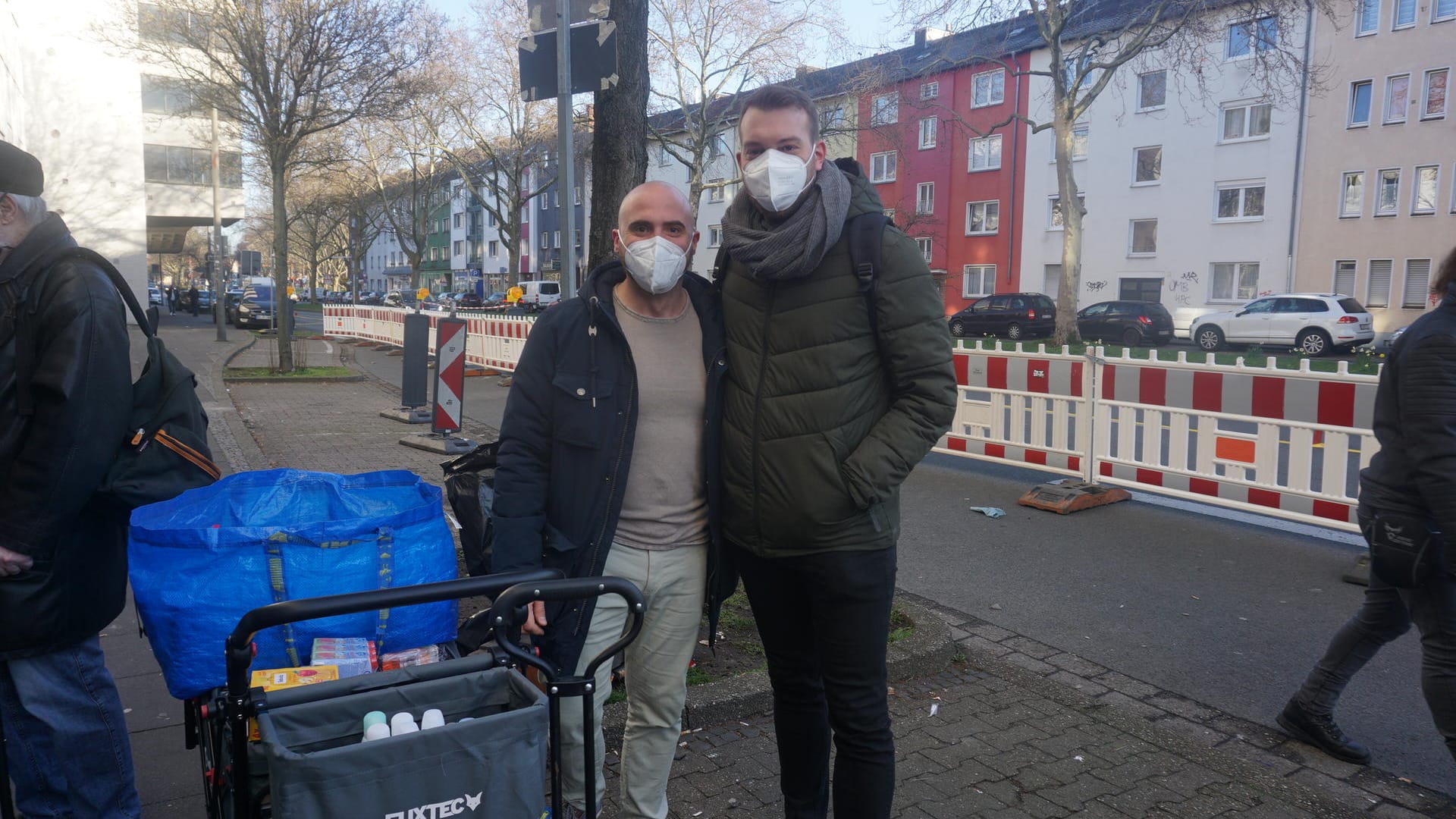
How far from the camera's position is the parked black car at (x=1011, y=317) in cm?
3544

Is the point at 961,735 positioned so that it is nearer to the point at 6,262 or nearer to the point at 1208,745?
the point at 1208,745

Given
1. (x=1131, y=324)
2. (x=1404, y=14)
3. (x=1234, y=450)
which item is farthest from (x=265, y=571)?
(x=1404, y=14)

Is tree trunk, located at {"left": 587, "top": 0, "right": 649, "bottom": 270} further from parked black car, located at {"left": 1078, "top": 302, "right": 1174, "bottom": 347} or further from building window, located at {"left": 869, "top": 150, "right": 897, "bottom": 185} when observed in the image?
building window, located at {"left": 869, "top": 150, "right": 897, "bottom": 185}

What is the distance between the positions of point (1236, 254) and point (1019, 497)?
1254 inches

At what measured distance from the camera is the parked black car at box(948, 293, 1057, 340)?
35438 mm

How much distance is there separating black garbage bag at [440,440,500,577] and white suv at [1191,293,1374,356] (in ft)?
96.0

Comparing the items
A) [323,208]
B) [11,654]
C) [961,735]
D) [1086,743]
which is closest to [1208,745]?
[1086,743]

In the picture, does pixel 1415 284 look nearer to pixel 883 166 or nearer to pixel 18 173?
pixel 883 166

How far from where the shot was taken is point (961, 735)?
4.03 metres

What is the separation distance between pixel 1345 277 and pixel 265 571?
124 ft

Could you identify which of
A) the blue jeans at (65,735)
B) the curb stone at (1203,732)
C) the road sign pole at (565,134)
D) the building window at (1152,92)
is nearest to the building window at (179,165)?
the building window at (1152,92)

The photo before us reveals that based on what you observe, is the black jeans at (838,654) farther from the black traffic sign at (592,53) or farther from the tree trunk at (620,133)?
the black traffic sign at (592,53)

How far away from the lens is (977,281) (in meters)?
45.0

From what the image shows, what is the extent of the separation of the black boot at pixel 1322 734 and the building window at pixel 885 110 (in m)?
31.3
